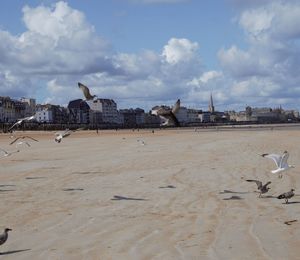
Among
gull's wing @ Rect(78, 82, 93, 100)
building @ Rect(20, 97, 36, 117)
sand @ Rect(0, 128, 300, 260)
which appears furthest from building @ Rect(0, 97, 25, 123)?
sand @ Rect(0, 128, 300, 260)

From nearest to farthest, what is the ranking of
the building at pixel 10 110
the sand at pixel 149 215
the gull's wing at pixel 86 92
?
the sand at pixel 149 215 < the gull's wing at pixel 86 92 < the building at pixel 10 110

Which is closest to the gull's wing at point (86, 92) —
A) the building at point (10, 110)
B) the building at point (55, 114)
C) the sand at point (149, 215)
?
the sand at point (149, 215)

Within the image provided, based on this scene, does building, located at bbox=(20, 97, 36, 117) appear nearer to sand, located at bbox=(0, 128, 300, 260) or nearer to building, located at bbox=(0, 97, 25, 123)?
building, located at bbox=(0, 97, 25, 123)

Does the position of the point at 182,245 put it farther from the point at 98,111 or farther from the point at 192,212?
the point at 98,111

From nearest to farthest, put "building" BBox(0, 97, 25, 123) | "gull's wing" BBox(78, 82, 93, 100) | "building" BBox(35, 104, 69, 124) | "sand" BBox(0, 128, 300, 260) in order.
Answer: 1. "sand" BBox(0, 128, 300, 260)
2. "gull's wing" BBox(78, 82, 93, 100)
3. "building" BBox(0, 97, 25, 123)
4. "building" BBox(35, 104, 69, 124)

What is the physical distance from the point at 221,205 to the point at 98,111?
189 m

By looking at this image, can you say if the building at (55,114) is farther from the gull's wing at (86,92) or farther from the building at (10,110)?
the gull's wing at (86,92)

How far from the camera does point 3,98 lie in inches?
6757

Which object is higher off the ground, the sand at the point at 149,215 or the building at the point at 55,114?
the building at the point at 55,114

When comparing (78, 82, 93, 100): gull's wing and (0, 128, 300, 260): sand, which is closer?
(0, 128, 300, 260): sand

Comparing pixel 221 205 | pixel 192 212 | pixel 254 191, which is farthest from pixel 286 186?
pixel 192 212

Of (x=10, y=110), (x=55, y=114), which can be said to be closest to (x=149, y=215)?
(x=10, y=110)

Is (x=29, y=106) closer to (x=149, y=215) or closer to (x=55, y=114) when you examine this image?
(x=55, y=114)

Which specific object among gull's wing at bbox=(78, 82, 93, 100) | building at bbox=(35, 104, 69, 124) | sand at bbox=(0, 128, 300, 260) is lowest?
sand at bbox=(0, 128, 300, 260)
